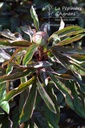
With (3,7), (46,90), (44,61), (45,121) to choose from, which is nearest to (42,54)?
(44,61)

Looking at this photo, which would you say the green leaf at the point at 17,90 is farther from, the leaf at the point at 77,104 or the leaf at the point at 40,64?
the leaf at the point at 77,104

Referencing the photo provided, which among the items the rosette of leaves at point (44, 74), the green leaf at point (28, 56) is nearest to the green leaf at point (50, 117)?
the rosette of leaves at point (44, 74)

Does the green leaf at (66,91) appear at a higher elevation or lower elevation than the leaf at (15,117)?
higher

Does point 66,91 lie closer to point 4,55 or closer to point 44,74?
point 44,74

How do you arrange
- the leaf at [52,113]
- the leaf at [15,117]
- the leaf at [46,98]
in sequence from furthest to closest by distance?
the leaf at [15,117] → the leaf at [52,113] → the leaf at [46,98]

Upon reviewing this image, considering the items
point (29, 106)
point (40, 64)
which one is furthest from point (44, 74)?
point (29, 106)

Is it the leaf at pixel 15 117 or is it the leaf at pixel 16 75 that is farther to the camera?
the leaf at pixel 15 117

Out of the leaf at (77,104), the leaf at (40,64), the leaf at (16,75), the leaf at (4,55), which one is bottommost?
the leaf at (77,104)
